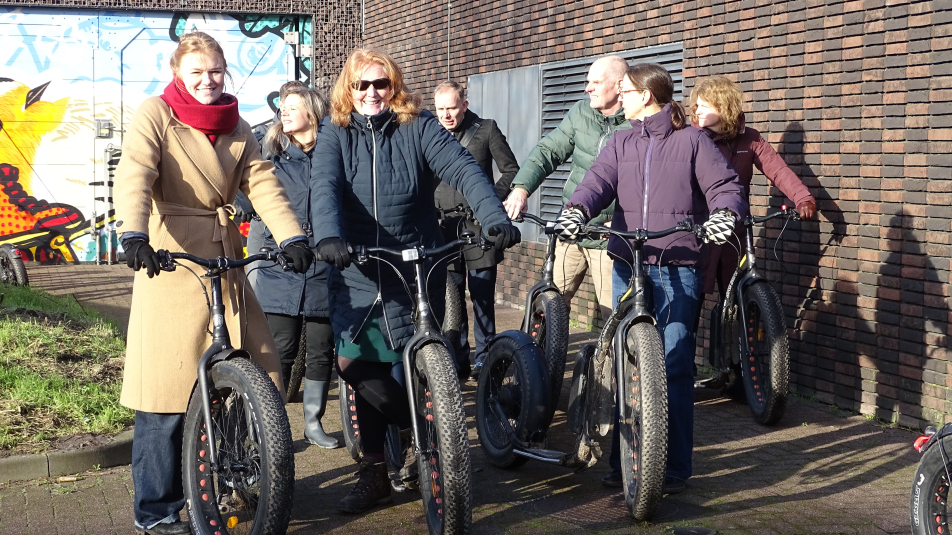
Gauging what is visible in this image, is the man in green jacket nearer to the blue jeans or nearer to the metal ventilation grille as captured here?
the blue jeans

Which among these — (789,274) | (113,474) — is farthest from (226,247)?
(789,274)

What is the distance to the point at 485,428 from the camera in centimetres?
596

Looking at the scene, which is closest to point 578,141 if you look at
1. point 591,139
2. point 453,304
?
point 591,139

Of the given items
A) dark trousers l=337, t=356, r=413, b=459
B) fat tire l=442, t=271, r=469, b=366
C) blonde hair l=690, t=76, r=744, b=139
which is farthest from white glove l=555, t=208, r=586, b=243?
fat tire l=442, t=271, r=469, b=366

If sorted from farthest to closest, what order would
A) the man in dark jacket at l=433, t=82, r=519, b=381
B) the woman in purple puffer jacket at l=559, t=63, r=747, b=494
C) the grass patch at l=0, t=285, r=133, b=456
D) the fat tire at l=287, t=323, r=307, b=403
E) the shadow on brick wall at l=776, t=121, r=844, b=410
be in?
the man in dark jacket at l=433, t=82, r=519, b=381 < the shadow on brick wall at l=776, t=121, r=844, b=410 < the fat tire at l=287, t=323, r=307, b=403 < the grass patch at l=0, t=285, r=133, b=456 < the woman in purple puffer jacket at l=559, t=63, r=747, b=494

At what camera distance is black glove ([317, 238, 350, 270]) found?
4.45 metres

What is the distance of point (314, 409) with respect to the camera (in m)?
6.56

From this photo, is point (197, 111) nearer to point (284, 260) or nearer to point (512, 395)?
point (284, 260)

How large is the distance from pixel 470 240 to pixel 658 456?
121 centimetres

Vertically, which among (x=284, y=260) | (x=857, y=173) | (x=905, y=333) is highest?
(x=857, y=173)

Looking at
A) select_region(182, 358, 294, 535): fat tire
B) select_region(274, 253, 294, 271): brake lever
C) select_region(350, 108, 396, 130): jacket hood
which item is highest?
select_region(350, 108, 396, 130): jacket hood

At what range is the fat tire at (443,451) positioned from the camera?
14.5ft

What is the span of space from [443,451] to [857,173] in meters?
4.06

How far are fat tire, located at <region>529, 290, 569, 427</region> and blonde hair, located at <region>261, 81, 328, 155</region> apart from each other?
1.64 m
